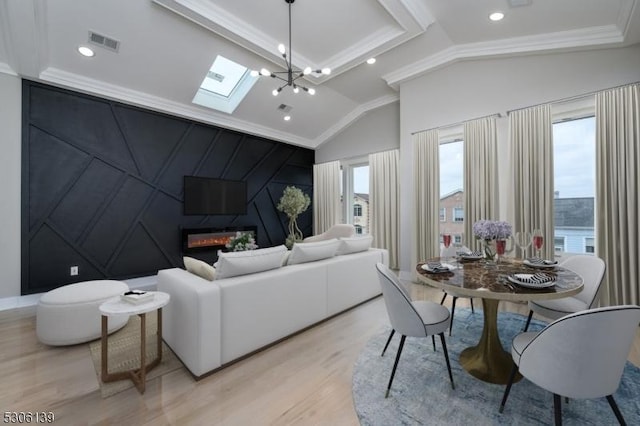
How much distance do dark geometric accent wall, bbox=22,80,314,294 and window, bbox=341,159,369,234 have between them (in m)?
2.80

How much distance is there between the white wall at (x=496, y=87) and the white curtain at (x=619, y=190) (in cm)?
32

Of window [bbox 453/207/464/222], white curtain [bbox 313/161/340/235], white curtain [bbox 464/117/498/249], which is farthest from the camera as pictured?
white curtain [bbox 313/161/340/235]

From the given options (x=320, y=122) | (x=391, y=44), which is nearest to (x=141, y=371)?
(x=391, y=44)

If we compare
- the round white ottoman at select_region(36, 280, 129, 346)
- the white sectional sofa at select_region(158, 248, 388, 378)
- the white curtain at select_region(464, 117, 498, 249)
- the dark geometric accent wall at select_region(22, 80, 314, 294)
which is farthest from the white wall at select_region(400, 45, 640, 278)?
the round white ottoman at select_region(36, 280, 129, 346)

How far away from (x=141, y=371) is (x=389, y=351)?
198cm

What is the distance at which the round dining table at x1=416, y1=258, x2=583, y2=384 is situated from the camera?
162cm

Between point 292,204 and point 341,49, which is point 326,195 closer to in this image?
point 292,204

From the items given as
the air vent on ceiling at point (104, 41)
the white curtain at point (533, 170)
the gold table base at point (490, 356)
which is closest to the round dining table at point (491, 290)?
the gold table base at point (490, 356)

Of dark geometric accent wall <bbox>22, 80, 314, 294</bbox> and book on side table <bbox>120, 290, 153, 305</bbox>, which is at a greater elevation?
dark geometric accent wall <bbox>22, 80, 314, 294</bbox>

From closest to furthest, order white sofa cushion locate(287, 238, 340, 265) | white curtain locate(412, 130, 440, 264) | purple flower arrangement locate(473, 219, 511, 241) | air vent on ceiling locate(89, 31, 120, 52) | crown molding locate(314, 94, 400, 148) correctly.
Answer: purple flower arrangement locate(473, 219, 511, 241), white sofa cushion locate(287, 238, 340, 265), air vent on ceiling locate(89, 31, 120, 52), white curtain locate(412, 130, 440, 264), crown molding locate(314, 94, 400, 148)

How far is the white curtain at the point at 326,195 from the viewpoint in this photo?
7.07 meters

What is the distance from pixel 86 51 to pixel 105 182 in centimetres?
186

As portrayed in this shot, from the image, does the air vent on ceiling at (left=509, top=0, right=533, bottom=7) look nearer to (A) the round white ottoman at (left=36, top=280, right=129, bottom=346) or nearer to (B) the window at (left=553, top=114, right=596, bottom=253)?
(B) the window at (left=553, top=114, right=596, bottom=253)

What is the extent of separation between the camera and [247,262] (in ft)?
7.76
